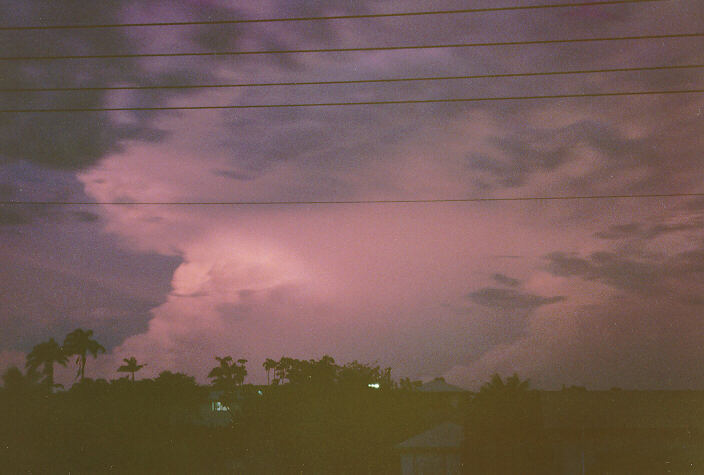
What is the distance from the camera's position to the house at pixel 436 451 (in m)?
33.0

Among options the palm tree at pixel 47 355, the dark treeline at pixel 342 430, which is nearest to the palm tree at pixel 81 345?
the palm tree at pixel 47 355

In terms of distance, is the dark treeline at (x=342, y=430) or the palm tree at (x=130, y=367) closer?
the dark treeline at (x=342, y=430)

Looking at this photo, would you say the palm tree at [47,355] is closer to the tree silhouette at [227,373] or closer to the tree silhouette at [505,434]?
the tree silhouette at [227,373]

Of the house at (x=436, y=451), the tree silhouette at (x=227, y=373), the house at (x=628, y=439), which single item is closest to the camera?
the house at (x=628, y=439)

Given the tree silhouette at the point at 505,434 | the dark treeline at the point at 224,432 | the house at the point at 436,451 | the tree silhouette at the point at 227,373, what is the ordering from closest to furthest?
the tree silhouette at the point at 505,434, the house at the point at 436,451, the dark treeline at the point at 224,432, the tree silhouette at the point at 227,373

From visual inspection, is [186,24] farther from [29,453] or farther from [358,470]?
[29,453]

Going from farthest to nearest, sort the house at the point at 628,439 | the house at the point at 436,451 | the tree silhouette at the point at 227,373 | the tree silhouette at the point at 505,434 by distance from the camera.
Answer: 1. the tree silhouette at the point at 227,373
2. the house at the point at 436,451
3. the tree silhouette at the point at 505,434
4. the house at the point at 628,439

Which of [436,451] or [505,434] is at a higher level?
[505,434]

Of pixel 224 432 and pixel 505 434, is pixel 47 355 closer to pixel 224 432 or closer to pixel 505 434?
pixel 224 432

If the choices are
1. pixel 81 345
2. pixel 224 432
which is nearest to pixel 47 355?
pixel 81 345

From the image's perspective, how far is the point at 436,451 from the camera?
33312 millimetres

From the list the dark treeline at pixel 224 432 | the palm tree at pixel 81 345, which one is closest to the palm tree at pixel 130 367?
the palm tree at pixel 81 345

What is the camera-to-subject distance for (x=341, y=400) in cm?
4591

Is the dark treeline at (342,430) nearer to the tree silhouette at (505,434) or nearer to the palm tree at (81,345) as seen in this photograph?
the tree silhouette at (505,434)
